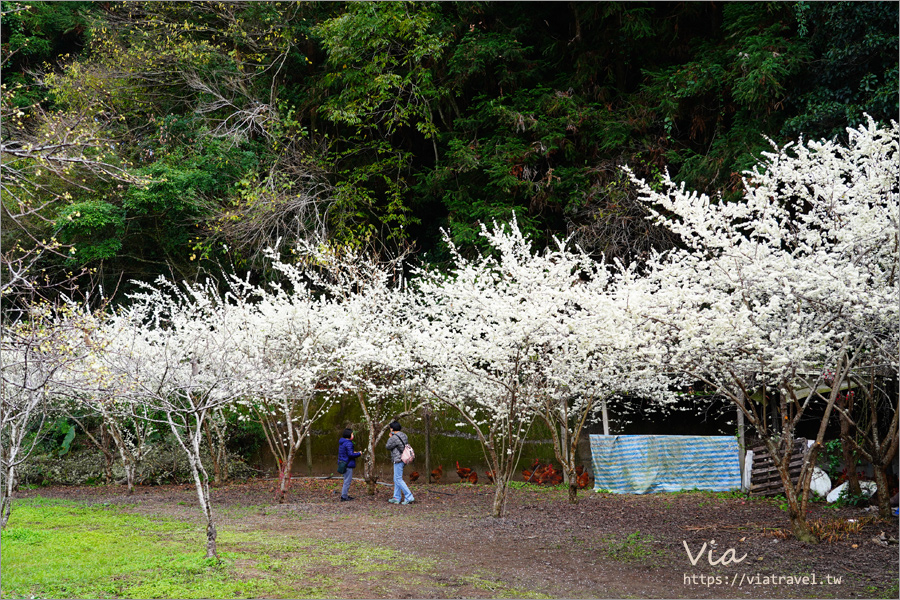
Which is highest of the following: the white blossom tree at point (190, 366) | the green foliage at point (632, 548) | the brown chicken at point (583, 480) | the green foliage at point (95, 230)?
the green foliage at point (95, 230)

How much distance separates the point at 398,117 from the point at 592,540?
11.5 m

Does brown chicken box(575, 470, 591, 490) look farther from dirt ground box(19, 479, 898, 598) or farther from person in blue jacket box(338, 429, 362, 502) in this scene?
person in blue jacket box(338, 429, 362, 502)

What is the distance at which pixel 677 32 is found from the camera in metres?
16.9

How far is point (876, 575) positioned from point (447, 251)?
12546mm

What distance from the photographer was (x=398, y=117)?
1702 centimetres

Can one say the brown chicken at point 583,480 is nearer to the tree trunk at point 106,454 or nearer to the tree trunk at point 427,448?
the tree trunk at point 427,448

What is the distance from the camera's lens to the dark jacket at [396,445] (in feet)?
39.3

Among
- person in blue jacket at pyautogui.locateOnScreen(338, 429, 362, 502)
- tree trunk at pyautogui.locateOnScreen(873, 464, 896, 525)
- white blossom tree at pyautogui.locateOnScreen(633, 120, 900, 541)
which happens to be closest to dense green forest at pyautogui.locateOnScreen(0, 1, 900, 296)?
person in blue jacket at pyautogui.locateOnScreen(338, 429, 362, 502)

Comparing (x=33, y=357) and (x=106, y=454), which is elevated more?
(x=33, y=357)

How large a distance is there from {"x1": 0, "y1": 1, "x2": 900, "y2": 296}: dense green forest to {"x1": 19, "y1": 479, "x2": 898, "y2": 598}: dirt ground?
5828 millimetres

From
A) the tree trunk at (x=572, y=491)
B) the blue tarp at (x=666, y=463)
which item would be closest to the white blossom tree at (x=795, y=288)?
the tree trunk at (x=572, y=491)

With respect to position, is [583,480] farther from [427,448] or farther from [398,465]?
[398,465]

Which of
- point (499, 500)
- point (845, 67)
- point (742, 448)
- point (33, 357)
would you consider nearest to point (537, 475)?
point (742, 448)

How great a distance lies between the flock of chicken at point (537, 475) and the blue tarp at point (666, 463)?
17.2 inches
